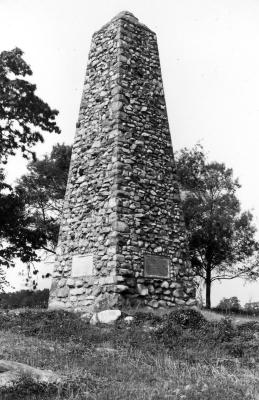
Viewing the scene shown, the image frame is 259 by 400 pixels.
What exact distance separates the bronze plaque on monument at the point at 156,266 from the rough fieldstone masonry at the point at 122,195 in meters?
0.03

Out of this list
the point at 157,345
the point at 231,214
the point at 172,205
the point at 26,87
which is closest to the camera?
the point at 157,345

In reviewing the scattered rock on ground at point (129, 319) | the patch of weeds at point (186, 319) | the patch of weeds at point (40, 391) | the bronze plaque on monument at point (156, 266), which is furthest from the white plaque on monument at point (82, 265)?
the patch of weeds at point (40, 391)

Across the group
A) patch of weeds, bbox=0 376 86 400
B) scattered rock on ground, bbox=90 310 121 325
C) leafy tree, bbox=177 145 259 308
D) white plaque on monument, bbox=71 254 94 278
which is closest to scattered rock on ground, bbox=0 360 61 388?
patch of weeds, bbox=0 376 86 400

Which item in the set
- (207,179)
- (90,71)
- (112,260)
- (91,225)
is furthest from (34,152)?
(207,179)

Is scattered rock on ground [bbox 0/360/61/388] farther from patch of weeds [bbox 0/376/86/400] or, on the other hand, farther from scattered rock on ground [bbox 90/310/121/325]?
scattered rock on ground [bbox 90/310/121/325]

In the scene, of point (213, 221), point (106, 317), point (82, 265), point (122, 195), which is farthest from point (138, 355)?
point (213, 221)

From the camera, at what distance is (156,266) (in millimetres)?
15016

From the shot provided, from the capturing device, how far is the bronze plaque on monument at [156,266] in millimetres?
14776

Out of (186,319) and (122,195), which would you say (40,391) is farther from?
(122,195)

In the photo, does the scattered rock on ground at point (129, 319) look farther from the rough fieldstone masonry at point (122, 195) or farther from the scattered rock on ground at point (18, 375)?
the scattered rock on ground at point (18, 375)

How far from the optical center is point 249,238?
30.5 meters

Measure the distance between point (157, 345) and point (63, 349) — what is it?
219cm

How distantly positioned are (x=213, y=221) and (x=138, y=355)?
21.2 meters

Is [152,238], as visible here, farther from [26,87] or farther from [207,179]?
[207,179]
